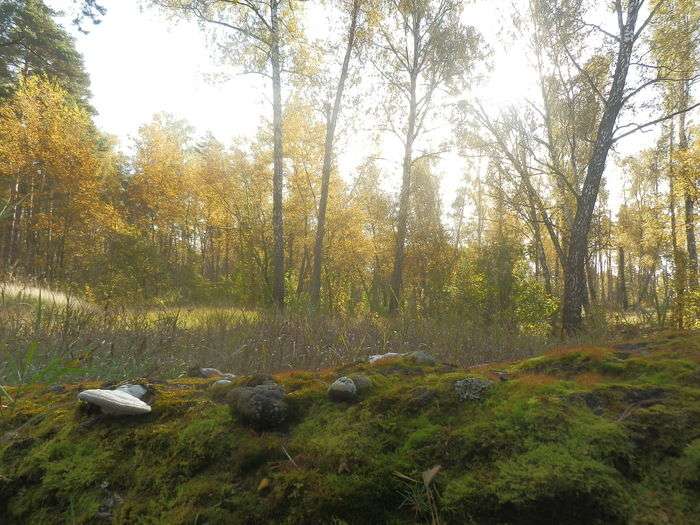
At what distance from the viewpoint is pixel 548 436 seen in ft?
3.47

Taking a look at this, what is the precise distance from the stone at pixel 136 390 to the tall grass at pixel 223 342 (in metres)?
1.51

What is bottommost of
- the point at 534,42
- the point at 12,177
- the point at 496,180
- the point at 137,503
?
the point at 137,503

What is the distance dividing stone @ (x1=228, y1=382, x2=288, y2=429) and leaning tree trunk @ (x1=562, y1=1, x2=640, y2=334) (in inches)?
292

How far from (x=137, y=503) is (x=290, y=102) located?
1935cm

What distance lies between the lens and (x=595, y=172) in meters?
7.46

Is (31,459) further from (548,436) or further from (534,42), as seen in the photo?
(534,42)

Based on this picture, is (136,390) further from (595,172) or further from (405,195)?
(405,195)

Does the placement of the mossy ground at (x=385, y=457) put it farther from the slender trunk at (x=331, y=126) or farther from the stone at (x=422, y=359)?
the slender trunk at (x=331, y=126)

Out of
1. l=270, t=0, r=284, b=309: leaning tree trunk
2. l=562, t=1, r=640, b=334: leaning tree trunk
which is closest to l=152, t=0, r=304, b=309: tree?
l=270, t=0, r=284, b=309: leaning tree trunk

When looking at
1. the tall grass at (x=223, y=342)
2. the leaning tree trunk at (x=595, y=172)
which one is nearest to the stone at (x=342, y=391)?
the tall grass at (x=223, y=342)

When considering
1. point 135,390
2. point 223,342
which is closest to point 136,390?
point 135,390

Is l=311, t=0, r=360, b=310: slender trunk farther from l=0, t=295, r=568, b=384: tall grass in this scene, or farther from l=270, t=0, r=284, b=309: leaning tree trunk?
l=0, t=295, r=568, b=384: tall grass

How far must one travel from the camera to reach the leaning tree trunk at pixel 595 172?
7371 millimetres

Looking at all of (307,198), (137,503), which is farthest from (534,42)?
(137,503)
